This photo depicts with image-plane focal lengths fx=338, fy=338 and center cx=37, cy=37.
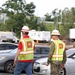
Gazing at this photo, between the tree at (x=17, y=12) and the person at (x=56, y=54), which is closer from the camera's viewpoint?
the person at (x=56, y=54)

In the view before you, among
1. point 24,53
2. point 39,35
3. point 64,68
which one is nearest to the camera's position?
point 24,53

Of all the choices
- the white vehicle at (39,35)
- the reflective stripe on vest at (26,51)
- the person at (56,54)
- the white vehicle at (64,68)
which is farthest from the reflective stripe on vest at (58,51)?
the white vehicle at (39,35)

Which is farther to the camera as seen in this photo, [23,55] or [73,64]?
[73,64]

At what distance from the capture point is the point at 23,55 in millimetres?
8844

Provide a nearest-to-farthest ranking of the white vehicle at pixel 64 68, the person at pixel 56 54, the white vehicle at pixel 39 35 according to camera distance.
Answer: the person at pixel 56 54
the white vehicle at pixel 64 68
the white vehicle at pixel 39 35

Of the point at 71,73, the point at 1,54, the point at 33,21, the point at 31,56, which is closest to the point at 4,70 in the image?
the point at 1,54

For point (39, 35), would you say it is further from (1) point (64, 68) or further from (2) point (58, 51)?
(2) point (58, 51)

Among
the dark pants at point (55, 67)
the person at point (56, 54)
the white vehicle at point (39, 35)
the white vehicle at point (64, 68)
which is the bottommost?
the white vehicle at point (39, 35)

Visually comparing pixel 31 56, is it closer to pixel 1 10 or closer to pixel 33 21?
pixel 33 21

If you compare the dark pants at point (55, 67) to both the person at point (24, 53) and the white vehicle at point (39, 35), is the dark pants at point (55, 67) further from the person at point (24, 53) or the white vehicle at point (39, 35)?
the white vehicle at point (39, 35)

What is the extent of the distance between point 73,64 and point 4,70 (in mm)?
3528

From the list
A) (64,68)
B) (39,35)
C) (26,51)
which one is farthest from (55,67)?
(39,35)

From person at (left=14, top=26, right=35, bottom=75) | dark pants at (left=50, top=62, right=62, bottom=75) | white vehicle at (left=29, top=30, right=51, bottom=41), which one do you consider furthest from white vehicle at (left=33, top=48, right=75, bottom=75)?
white vehicle at (left=29, top=30, right=51, bottom=41)

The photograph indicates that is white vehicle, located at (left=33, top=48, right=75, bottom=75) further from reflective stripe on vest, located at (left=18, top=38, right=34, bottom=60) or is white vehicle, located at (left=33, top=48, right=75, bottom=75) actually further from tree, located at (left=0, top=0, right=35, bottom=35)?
tree, located at (left=0, top=0, right=35, bottom=35)
